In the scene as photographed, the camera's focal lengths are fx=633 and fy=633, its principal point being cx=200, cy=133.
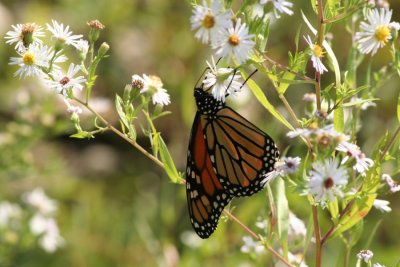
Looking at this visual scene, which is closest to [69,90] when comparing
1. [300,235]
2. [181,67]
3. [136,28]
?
[300,235]

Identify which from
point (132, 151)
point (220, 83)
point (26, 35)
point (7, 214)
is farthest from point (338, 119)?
point (132, 151)

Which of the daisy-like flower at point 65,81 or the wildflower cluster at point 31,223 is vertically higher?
the daisy-like flower at point 65,81

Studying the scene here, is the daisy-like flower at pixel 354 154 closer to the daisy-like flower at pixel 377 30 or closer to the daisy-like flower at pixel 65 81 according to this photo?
the daisy-like flower at pixel 377 30

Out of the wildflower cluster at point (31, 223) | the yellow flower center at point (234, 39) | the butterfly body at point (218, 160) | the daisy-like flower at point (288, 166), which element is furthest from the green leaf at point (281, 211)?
the wildflower cluster at point (31, 223)

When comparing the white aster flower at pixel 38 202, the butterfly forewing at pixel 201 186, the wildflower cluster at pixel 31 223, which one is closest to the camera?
the butterfly forewing at pixel 201 186

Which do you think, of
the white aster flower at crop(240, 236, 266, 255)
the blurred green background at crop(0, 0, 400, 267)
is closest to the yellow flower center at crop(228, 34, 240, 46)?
the white aster flower at crop(240, 236, 266, 255)

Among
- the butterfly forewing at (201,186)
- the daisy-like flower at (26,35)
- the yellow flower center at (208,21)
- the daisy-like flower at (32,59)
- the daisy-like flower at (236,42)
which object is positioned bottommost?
the butterfly forewing at (201,186)
